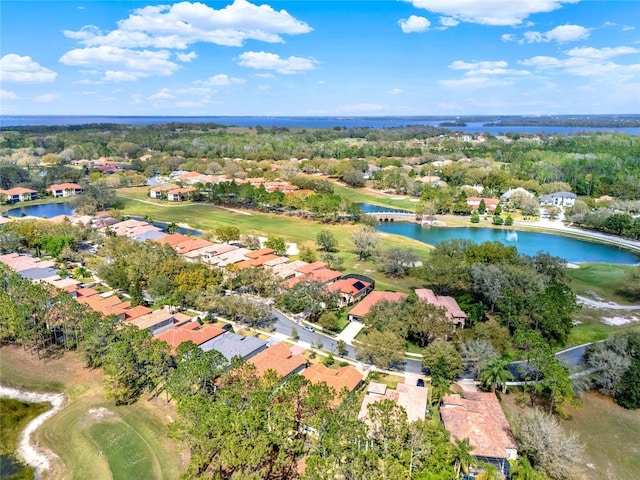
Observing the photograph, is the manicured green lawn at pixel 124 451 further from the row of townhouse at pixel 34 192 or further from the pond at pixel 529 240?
the row of townhouse at pixel 34 192

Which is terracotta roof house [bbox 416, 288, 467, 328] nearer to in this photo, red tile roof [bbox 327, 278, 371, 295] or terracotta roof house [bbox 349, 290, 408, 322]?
terracotta roof house [bbox 349, 290, 408, 322]

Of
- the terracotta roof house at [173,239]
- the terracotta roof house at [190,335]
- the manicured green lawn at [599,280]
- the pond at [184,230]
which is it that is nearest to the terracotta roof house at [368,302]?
the terracotta roof house at [190,335]

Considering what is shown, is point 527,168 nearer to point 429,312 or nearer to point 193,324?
point 429,312

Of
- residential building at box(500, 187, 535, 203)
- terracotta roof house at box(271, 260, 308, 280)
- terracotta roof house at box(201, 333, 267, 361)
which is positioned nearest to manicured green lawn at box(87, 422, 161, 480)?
terracotta roof house at box(201, 333, 267, 361)

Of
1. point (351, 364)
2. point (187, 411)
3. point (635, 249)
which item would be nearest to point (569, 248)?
Answer: point (635, 249)

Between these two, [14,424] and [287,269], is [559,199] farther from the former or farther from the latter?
[14,424]

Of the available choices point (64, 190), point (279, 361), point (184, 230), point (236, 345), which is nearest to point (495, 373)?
point (279, 361)
